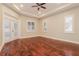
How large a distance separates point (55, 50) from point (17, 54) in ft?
2.13

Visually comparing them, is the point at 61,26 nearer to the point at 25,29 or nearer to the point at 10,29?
the point at 25,29

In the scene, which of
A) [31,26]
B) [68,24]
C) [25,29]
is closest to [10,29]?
[25,29]

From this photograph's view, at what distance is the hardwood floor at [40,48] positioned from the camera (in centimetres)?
195

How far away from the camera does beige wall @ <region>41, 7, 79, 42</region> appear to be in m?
1.94

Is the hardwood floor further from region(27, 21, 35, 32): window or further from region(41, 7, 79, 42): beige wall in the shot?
region(27, 21, 35, 32): window

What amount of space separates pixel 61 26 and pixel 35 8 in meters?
0.56

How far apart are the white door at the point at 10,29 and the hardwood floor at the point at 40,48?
91 millimetres

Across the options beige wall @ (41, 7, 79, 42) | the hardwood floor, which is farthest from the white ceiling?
the hardwood floor

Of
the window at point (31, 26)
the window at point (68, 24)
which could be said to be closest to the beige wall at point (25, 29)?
the window at point (31, 26)

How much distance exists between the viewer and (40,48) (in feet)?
6.47

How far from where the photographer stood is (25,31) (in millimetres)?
2051

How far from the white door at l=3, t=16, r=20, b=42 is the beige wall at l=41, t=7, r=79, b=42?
48 centimetres

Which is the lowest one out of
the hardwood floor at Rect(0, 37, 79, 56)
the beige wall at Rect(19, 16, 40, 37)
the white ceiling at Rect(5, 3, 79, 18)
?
the hardwood floor at Rect(0, 37, 79, 56)

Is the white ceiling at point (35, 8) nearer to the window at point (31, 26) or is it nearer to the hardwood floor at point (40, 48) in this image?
the window at point (31, 26)
